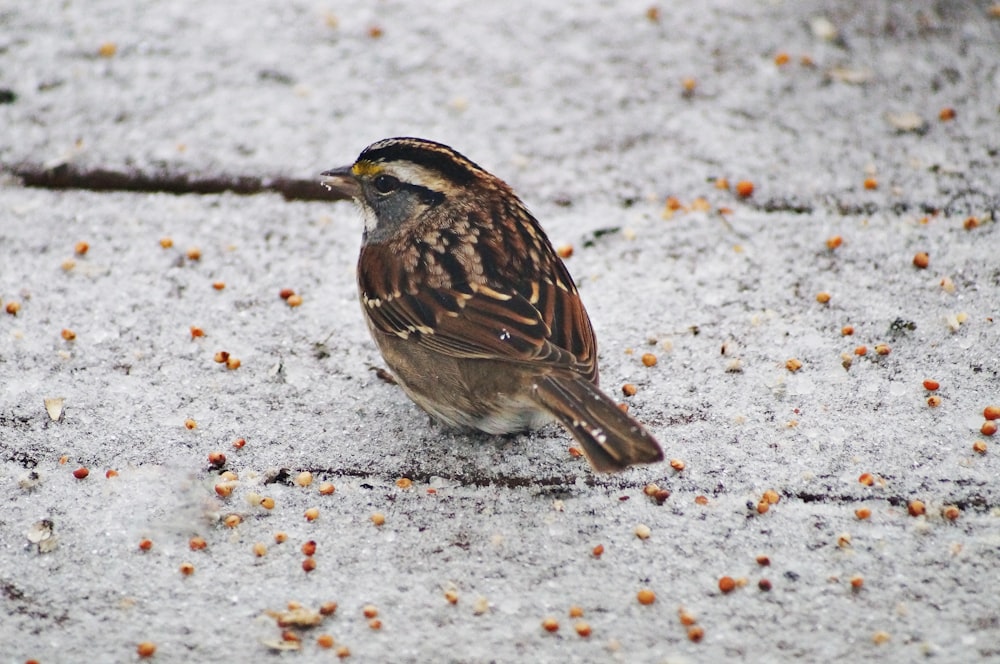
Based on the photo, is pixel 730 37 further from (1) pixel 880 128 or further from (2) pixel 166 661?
(2) pixel 166 661

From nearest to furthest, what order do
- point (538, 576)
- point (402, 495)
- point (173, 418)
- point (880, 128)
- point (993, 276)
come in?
→ point (538, 576), point (402, 495), point (173, 418), point (993, 276), point (880, 128)

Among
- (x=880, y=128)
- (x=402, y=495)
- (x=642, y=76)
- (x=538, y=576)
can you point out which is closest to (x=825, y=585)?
(x=538, y=576)

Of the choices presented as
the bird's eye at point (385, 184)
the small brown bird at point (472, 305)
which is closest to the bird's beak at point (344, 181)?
the small brown bird at point (472, 305)

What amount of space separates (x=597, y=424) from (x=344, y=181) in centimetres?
159

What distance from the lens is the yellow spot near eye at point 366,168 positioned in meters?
4.22

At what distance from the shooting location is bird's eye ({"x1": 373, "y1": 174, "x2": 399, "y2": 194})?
13.8 feet

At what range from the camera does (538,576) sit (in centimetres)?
338

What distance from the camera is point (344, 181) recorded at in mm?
4355

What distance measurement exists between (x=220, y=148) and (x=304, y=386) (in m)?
1.76

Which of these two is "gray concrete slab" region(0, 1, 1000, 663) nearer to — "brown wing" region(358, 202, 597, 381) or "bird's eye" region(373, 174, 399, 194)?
"brown wing" region(358, 202, 597, 381)

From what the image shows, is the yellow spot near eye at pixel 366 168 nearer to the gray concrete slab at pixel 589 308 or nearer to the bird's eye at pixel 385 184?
the bird's eye at pixel 385 184

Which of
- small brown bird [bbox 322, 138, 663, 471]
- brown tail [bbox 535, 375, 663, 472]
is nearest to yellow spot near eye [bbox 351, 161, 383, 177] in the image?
small brown bird [bbox 322, 138, 663, 471]

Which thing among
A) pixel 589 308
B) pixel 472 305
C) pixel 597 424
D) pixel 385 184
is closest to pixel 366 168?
pixel 385 184

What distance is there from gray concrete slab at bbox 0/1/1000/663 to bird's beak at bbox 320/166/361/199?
51cm
